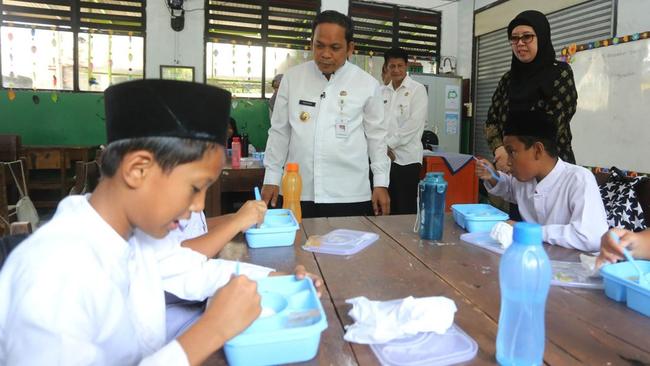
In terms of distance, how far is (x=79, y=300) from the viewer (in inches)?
23.9

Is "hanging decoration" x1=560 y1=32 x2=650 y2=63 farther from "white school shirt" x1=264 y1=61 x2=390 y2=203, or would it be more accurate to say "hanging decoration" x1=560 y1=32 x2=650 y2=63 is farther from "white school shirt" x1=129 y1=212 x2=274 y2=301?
"white school shirt" x1=129 y1=212 x2=274 y2=301

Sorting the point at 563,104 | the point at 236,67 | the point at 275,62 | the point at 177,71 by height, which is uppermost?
the point at 275,62

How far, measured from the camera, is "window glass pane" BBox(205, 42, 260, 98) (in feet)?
18.0

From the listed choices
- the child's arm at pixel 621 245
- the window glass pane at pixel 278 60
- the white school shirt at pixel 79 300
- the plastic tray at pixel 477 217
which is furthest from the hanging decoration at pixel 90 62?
the child's arm at pixel 621 245

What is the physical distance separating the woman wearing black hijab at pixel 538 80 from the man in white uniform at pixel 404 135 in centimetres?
141

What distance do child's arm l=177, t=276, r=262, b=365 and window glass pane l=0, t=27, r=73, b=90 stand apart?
538 centimetres

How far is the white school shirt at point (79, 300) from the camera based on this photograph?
0.57 m

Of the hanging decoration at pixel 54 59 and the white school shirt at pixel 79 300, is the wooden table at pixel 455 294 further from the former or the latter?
the hanging decoration at pixel 54 59

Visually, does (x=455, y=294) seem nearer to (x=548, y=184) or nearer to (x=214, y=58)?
(x=548, y=184)

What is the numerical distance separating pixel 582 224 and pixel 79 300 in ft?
4.62

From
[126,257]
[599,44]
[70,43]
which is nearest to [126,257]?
[126,257]

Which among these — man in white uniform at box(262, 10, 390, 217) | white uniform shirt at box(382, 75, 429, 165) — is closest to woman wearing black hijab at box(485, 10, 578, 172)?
man in white uniform at box(262, 10, 390, 217)

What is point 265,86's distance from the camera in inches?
225

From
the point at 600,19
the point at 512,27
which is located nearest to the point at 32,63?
the point at 512,27
